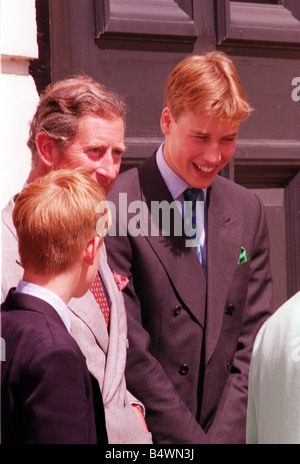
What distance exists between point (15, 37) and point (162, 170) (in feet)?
2.25

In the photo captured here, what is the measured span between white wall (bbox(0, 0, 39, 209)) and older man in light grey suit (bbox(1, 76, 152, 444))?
0.37 meters

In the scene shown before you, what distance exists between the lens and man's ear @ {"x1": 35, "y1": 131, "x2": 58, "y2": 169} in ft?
9.05

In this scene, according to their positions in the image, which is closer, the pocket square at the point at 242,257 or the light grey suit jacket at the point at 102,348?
the light grey suit jacket at the point at 102,348

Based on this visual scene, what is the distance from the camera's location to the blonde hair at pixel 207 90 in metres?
2.93

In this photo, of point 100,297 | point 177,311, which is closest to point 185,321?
point 177,311

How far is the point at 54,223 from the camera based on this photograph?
7.18 feet

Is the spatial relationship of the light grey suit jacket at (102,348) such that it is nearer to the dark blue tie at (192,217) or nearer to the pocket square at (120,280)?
the pocket square at (120,280)

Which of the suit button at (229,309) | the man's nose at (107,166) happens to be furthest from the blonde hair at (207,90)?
the suit button at (229,309)

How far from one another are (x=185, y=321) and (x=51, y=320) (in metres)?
0.96

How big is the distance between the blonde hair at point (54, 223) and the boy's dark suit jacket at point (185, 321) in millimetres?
690

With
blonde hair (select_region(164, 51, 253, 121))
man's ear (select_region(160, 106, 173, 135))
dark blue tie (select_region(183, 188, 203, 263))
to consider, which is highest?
blonde hair (select_region(164, 51, 253, 121))

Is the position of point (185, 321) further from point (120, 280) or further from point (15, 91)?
point (15, 91)

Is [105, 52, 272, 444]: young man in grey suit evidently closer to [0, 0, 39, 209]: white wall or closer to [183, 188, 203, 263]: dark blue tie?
[183, 188, 203, 263]: dark blue tie

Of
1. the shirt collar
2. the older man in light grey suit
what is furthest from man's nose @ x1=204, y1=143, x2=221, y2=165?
the shirt collar
